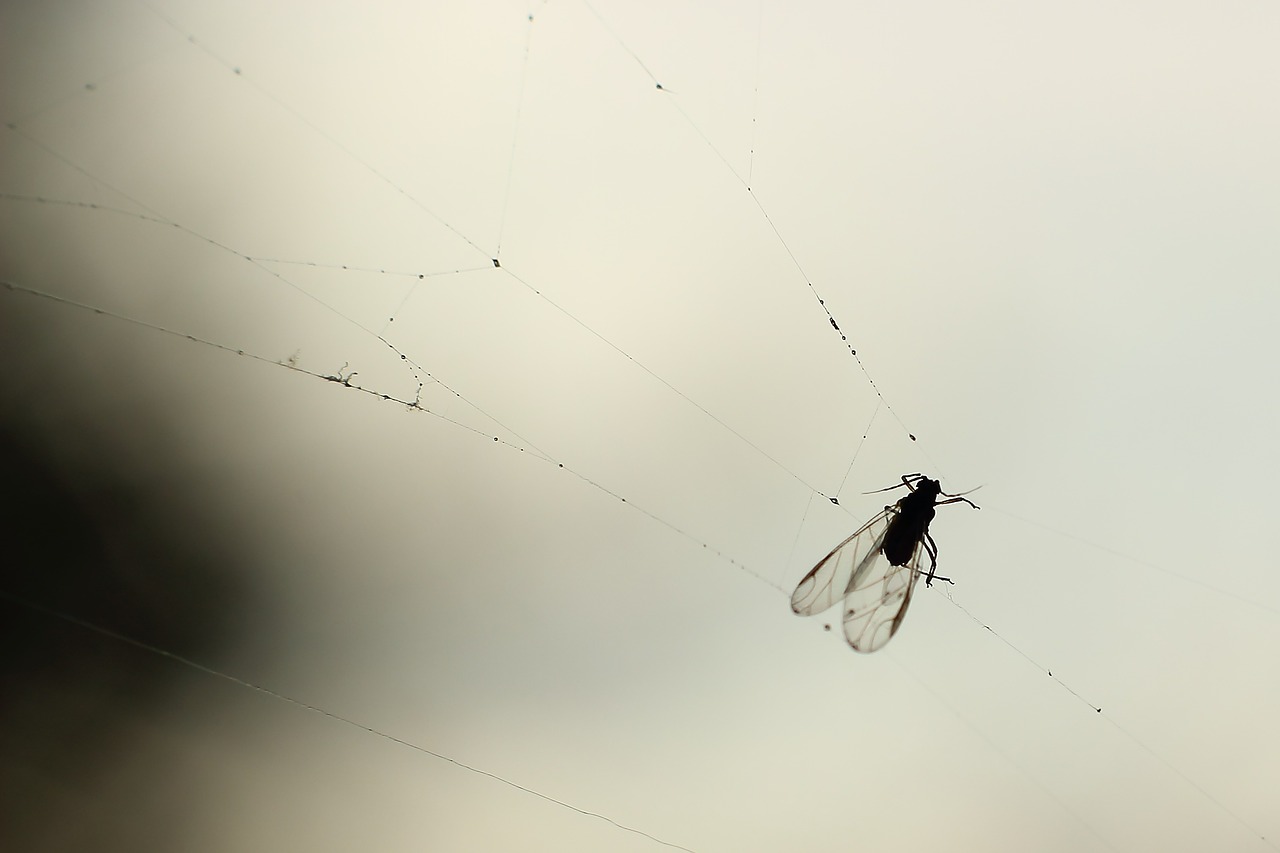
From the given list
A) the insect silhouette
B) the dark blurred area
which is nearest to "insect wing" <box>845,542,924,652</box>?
the insect silhouette

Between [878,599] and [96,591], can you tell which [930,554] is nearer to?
[878,599]

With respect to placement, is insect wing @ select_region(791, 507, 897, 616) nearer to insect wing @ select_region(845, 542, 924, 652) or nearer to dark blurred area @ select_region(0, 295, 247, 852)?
insect wing @ select_region(845, 542, 924, 652)

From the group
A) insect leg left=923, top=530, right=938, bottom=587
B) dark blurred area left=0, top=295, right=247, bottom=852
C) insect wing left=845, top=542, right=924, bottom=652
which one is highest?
insect leg left=923, top=530, right=938, bottom=587

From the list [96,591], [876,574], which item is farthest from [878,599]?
[96,591]

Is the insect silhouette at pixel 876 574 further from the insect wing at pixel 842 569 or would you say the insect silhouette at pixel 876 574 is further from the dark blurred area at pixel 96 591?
the dark blurred area at pixel 96 591

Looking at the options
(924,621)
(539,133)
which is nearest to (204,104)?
(539,133)

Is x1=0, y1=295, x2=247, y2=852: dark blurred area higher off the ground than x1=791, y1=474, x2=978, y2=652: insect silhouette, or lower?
lower
